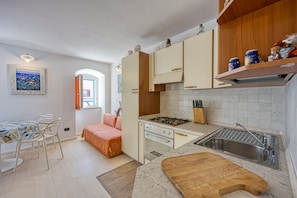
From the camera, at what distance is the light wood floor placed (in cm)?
167

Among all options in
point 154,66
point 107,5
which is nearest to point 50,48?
point 107,5

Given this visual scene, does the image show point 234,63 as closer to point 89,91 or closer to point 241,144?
point 241,144

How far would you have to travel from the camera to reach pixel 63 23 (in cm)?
198

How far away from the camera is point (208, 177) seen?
0.60 meters

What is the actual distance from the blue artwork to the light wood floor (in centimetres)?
143

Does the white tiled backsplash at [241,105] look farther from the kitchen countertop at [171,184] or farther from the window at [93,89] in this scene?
the window at [93,89]

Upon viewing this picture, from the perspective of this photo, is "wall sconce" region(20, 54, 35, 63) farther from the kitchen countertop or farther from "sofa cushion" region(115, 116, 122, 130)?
the kitchen countertop

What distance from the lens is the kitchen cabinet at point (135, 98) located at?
2.31 metres

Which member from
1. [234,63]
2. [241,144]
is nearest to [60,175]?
[241,144]

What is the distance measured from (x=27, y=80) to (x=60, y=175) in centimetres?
235

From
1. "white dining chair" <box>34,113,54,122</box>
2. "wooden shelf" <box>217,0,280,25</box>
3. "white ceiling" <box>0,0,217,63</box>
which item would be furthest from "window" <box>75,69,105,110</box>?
"wooden shelf" <box>217,0,280,25</box>

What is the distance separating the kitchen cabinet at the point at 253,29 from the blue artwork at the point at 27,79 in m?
3.84

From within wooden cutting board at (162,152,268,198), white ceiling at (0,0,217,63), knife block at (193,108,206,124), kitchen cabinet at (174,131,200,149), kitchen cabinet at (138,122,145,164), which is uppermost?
white ceiling at (0,0,217,63)

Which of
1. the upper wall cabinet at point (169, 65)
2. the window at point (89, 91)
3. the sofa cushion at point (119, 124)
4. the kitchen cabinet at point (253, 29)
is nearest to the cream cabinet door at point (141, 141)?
the upper wall cabinet at point (169, 65)
